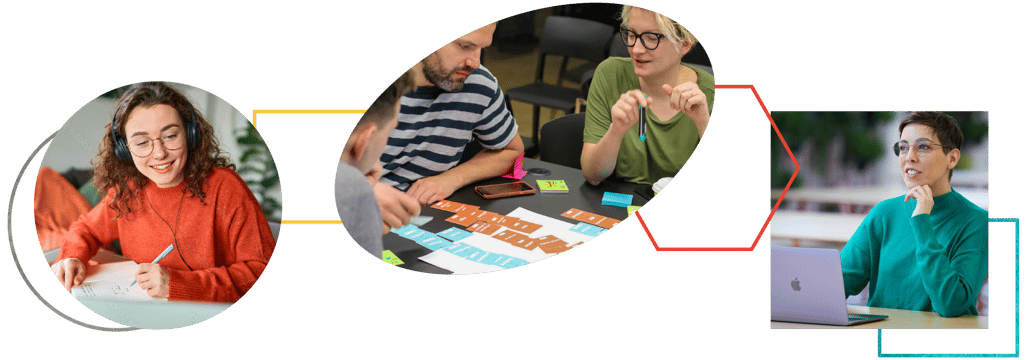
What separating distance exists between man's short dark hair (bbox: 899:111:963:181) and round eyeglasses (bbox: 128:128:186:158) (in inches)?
109

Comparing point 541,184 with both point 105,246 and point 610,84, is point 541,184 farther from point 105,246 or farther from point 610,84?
point 105,246

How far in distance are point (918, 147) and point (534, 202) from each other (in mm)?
1521

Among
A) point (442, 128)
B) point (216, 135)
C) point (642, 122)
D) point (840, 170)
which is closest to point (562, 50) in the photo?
point (642, 122)

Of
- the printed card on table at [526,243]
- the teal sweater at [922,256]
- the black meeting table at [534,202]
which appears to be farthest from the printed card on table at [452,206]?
the teal sweater at [922,256]

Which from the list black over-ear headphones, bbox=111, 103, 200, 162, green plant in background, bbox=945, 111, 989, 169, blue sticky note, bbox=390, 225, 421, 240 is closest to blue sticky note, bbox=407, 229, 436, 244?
blue sticky note, bbox=390, 225, 421, 240

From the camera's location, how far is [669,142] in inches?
151

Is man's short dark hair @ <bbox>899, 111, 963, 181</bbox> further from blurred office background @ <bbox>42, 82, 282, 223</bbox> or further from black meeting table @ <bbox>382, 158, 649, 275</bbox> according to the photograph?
blurred office background @ <bbox>42, 82, 282, 223</bbox>

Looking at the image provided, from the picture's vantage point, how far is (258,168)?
12.2ft

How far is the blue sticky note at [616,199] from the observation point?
3914 mm

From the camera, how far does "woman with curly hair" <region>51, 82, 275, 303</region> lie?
362 centimetres

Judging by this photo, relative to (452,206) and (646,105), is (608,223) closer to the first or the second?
(646,105)

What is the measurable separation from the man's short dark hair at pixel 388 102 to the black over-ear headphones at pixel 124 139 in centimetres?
62

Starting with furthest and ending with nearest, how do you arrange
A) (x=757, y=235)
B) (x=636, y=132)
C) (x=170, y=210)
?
(x=757, y=235) → (x=636, y=132) → (x=170, y=210)

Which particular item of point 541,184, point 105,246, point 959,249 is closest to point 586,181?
point 541,184
